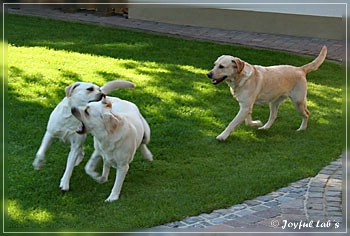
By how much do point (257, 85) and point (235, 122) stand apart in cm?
46

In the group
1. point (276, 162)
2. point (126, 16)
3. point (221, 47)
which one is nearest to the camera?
point (276, 162)

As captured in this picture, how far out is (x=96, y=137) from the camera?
5277 mm

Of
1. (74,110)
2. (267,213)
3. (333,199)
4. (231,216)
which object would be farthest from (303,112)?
(74,110)

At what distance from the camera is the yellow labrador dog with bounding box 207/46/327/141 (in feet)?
22.7

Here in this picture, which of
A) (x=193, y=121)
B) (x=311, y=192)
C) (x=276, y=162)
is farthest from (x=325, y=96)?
(x=311, y=192)

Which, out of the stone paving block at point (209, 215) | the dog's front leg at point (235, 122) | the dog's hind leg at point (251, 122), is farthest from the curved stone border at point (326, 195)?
the dog's hind leg at point (251, 122)

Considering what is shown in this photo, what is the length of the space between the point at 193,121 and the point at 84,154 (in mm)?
1583

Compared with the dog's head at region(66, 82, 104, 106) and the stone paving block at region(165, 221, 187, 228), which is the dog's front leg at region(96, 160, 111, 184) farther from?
the stone paving block at region(165, 221, 187, 228)

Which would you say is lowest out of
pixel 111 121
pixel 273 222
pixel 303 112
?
pixel 273 222

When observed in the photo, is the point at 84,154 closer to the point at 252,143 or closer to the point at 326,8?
the point at 252,143

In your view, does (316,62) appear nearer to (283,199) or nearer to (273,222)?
(283,199)

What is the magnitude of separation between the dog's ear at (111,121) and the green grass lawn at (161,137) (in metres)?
0.58

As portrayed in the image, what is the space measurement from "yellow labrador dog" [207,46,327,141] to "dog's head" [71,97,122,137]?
6.31 ft

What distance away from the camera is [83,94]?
539 cm
